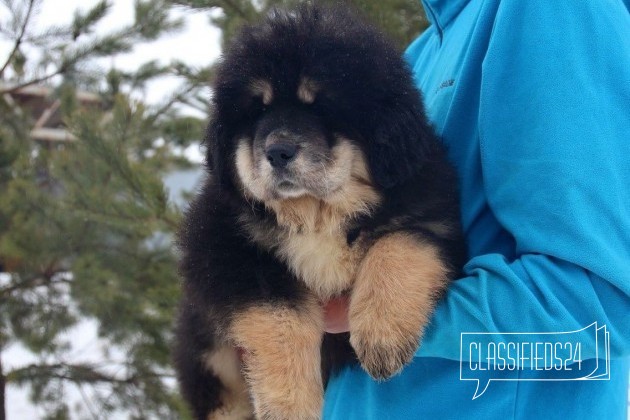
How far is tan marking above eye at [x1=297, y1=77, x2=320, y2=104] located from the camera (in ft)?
5.50

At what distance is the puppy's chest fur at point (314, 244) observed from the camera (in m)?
1.82

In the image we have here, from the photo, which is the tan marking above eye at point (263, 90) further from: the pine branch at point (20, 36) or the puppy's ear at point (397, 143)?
the pine branch at point (20, 36)

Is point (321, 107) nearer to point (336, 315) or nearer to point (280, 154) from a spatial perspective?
point (280, 154)

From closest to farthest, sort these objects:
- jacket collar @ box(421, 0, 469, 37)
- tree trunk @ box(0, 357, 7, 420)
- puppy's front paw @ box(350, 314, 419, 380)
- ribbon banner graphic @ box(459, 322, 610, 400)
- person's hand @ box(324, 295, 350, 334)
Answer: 1. ribbon banner graphic @ box(459, 322, 610, 400)
2. puppy's front paw @ box(350, 314, 419, 380)
3. person's hand @ box(324, 295, 350, 334)
4. jacket collar @ box(421, 0, 469, 37)
5. tree trunk @ box(0, 357, 7, 420)

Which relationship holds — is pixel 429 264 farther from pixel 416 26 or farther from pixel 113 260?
pixel 113 260

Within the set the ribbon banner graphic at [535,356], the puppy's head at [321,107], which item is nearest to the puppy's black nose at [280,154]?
the puppy's head at [321,107]

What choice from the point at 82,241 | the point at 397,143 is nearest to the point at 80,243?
the point at 82,241

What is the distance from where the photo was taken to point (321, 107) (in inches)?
66.9

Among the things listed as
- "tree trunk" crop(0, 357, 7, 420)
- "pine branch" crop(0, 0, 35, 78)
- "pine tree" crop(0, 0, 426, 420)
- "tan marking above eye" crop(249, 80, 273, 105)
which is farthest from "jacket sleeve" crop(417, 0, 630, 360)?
"tree trunk" crop(0, 357, 7, 420)

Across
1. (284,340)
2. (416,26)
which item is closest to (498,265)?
(284,340)

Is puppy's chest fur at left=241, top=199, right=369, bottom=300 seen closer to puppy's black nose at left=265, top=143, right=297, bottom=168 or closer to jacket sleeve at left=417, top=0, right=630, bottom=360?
puppy's black nose at left=265, top=143, right=297, bottom=168

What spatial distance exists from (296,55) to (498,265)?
71 cm

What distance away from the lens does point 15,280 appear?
5176mm

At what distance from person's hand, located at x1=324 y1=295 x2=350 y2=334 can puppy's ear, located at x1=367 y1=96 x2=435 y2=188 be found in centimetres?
35
